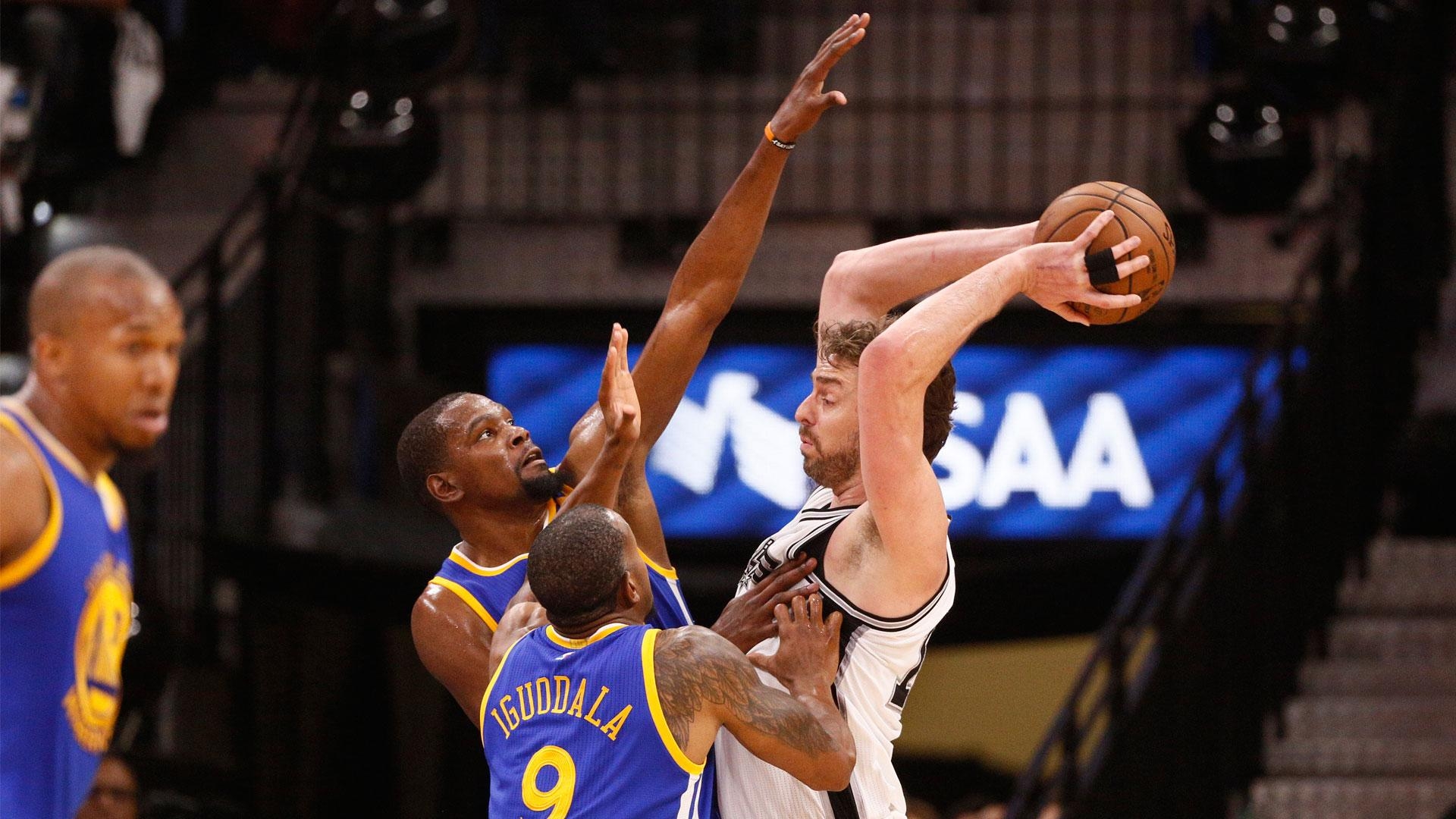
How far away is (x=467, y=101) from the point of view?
10.4 meters

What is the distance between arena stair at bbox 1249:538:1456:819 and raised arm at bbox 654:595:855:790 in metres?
4.21

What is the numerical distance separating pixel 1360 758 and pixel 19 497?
5807 mm

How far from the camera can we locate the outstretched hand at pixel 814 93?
3855 millimetres

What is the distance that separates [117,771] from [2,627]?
12.8 feet

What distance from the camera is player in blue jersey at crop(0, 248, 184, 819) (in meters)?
3.26

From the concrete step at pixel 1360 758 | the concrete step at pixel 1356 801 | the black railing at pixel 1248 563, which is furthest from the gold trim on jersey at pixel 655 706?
the concrete step at pixel 1360 758

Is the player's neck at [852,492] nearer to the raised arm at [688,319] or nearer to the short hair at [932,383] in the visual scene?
the short hair at [932,383]

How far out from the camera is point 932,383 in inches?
151

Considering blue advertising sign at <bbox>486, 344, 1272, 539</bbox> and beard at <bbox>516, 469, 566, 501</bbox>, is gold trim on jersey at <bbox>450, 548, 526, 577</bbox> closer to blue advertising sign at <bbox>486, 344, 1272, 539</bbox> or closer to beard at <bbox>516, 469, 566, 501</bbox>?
beard at <bbox>516, 469, 566, 501</bbox>

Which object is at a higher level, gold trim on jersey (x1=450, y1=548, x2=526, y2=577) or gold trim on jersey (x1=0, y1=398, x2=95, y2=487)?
gold trim on jersey (x1=0, y1=398, x2=95, y2=487)

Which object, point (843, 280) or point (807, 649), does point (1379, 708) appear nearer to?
point (843, 280)

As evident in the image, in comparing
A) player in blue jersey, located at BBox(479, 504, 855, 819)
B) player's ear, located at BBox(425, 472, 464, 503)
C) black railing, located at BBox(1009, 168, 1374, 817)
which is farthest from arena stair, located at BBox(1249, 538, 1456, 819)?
player's ear, located at BBox(425, 472, 464, 503)

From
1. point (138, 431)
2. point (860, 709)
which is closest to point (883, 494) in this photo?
point (860, 709)

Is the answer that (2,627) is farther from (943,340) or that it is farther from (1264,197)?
(1264,197)
